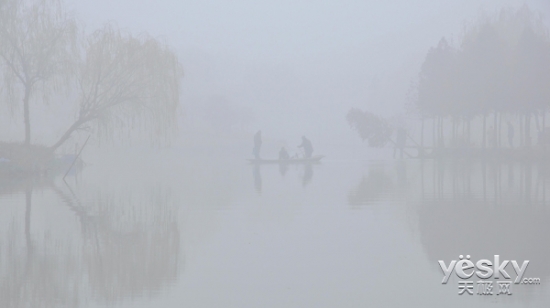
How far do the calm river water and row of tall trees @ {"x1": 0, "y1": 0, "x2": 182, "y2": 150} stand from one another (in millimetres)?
10925

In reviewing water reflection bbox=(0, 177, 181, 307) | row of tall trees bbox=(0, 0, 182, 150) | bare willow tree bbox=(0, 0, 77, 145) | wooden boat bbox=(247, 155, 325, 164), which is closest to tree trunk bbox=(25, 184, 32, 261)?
water reflection bbox=(0, 177, 181, 307)

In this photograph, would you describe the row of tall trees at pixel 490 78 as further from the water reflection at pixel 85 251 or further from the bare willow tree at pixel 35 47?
the water reflection at pixel 85 251

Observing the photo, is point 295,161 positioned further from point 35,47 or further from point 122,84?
point 35,47

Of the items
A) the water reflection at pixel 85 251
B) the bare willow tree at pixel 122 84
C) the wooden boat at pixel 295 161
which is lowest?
the water reflection at pixel 85 251

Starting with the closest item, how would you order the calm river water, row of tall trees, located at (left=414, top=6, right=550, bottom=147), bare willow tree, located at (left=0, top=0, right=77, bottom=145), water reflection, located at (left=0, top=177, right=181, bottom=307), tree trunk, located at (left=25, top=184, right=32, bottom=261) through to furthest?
the calm river water
water reflection, located at (left=0, top=177, right=181, bottom=307)
tree trunk, located at (left=25, top=184, right=32, bottom=261)
bare willow tree, located at (left=0, top=0, right=77, bottom=145)
row of tall trees, located at (left=414, top=6, right=550, bottom=147)

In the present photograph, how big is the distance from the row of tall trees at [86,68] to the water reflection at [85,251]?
42.5ft

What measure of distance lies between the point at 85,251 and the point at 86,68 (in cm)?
2135

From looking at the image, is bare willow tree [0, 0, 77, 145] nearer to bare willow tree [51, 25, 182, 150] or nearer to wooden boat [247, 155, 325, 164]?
bare willow tree [51, 25, 182, 150]

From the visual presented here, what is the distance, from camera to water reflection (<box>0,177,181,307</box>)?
274 inches

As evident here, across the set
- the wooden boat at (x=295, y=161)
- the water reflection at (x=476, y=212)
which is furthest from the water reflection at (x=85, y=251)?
the wooden boat at (x=295, y=161)

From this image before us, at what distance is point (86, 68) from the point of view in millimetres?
29094

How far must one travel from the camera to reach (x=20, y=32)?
2683 centimetres

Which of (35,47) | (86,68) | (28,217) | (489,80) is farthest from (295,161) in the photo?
(28,217)

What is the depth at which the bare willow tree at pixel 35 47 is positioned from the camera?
26.7m
